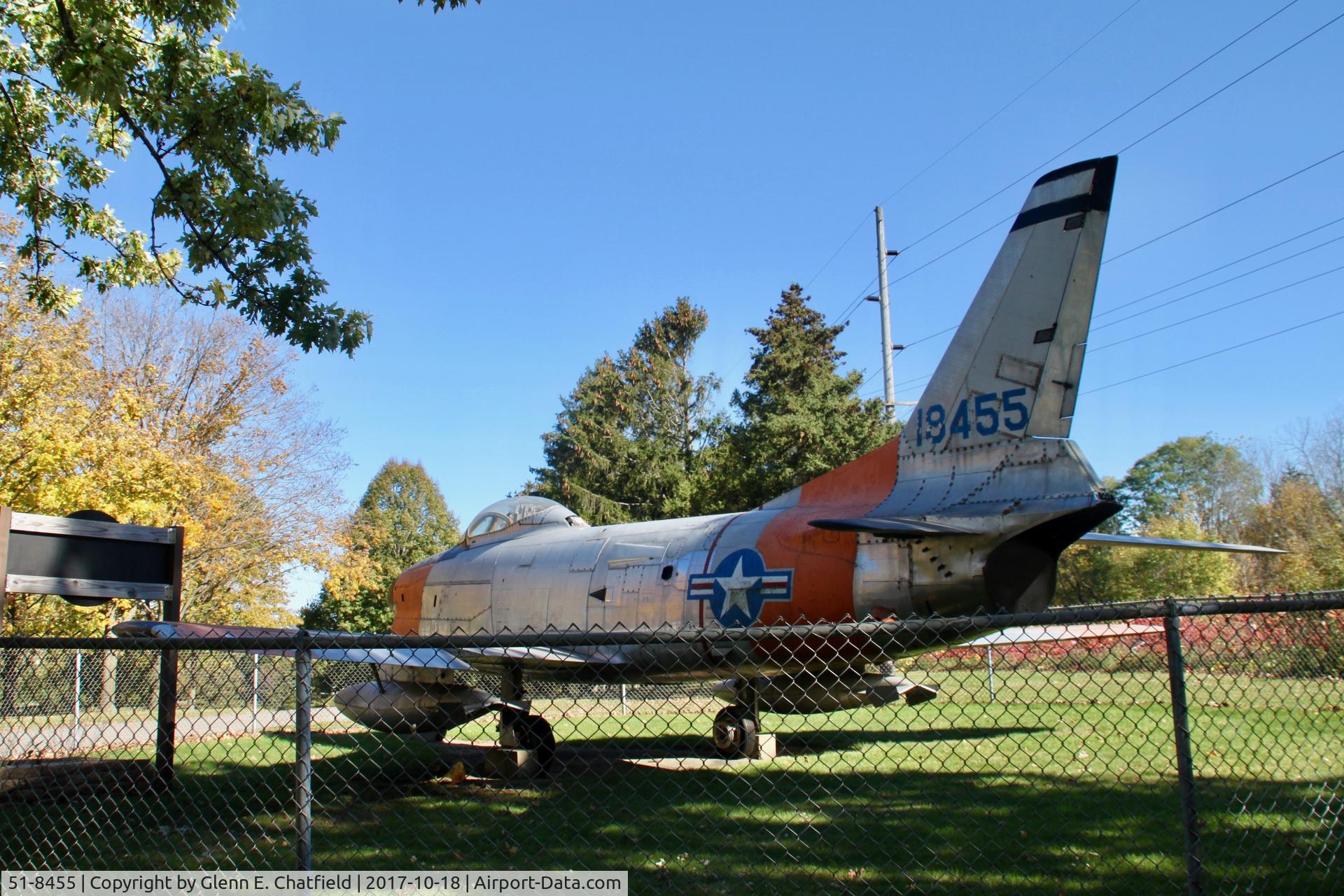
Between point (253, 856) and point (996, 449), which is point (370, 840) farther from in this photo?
point (996, 449)

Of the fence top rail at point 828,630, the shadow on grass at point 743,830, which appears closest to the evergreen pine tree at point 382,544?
the shadow on grass at point 743,830

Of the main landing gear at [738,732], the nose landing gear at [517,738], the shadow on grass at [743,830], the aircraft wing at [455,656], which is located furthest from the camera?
the main landing gear at [738,732]

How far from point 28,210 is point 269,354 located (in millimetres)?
19289

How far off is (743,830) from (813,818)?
0.67m

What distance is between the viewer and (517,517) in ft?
44.1

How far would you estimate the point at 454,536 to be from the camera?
5662 cm

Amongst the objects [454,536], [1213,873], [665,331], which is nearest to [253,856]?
[1213,873]

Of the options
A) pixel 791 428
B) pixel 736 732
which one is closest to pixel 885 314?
pixel 791 428

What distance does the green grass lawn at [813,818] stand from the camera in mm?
5129

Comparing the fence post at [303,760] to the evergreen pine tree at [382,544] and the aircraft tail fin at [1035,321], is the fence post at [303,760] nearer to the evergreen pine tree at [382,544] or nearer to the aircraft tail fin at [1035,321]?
the aircraft tail fin at [1035,321]

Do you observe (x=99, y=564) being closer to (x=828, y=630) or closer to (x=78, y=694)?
(x=828, y=630)

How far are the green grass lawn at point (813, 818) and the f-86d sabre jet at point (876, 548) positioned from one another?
0.92 metres

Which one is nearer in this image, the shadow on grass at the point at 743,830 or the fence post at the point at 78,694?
the shadow on grass at the point at 743,830

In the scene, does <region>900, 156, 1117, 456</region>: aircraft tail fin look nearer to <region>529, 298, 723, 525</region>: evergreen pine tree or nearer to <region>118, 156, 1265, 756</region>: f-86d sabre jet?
<region>118, 156, 1265, 756</region>: f-86d sabre jet
